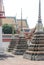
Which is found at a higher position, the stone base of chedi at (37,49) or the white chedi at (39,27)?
the white chedi at (39,27)

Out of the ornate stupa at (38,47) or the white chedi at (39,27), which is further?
the white chedi at (39,27)

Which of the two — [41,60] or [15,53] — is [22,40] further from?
[41,60]

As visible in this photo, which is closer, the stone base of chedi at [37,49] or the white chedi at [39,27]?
the stone base of chedi at [37,49]

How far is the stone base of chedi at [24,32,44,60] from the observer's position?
20.6 m

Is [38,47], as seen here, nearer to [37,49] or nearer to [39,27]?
[37,49]

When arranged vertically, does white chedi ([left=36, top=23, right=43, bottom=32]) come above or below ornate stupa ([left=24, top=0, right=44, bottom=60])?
above

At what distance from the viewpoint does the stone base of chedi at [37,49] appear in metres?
20.6

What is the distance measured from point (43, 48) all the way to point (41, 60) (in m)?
0.99


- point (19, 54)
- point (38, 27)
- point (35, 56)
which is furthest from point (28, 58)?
point (19, 54)

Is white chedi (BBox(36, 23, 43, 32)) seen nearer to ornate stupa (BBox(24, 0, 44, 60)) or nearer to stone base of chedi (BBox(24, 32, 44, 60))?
ornate stupa (BBox(24, 0, 44, 60))

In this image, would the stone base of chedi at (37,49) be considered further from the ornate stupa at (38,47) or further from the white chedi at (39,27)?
the white chedi at (39,27)

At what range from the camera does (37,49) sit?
68.7ft

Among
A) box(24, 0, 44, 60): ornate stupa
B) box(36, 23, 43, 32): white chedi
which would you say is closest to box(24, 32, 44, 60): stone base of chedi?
box(24, 0, 44, 60): ornate stupa

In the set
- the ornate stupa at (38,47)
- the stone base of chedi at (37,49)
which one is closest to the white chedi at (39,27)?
the ornate stupa at (38,47)
